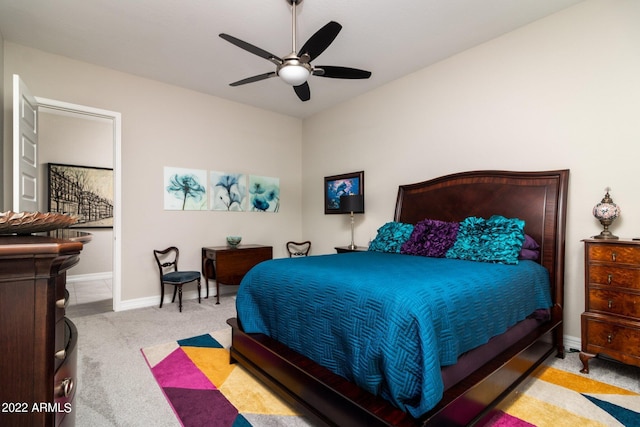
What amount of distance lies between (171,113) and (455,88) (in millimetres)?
3620

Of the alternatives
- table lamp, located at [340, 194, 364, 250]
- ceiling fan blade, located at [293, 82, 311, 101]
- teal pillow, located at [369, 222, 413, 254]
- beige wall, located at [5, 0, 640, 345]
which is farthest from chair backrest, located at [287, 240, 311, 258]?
ceiling fan blade, located at [293, 82, 311, 101]

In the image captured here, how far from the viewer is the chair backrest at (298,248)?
→ 216 inches

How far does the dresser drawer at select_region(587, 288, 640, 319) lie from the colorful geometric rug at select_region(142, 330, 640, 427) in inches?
19.6

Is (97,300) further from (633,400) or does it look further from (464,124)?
(633,400)

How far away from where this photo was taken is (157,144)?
4.19 meters

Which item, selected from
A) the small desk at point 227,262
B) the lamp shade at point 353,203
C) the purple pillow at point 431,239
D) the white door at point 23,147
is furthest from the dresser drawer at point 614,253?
the white door at point 23,147

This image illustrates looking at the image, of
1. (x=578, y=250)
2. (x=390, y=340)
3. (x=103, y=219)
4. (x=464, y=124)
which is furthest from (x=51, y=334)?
(x=103, y=219)

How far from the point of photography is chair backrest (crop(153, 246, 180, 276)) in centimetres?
411

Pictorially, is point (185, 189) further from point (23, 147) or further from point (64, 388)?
point (64, 388)

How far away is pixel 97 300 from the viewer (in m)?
4.44

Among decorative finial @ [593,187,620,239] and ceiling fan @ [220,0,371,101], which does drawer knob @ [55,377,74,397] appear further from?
decorative finial @ [593,187,620,239]

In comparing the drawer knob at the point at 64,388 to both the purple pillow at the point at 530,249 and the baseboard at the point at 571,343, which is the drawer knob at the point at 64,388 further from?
the baseboard at the point at 571,343

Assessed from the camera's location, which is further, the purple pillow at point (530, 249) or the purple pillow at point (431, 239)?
the purple pillow at point (431, 239)

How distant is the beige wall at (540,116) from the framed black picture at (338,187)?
24cm
